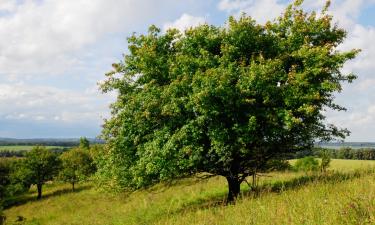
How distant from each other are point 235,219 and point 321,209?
249cm

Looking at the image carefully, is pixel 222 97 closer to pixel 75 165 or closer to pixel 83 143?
pixel 75 165

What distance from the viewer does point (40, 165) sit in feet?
199

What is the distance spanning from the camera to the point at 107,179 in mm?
19219

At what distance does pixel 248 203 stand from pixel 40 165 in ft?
181

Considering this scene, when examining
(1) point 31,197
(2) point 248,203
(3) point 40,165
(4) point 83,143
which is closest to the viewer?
(2) point 248,203

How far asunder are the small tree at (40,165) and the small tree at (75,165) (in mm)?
1660

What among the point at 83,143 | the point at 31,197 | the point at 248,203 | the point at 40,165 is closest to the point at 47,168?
the point at 40,165

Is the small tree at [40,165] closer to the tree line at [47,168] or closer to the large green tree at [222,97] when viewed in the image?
the tree line at [47,168]

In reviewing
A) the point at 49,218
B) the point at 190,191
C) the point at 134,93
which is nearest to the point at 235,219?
the point at 134,93

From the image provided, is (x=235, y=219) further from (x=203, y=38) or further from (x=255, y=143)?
(x=203, y=38)

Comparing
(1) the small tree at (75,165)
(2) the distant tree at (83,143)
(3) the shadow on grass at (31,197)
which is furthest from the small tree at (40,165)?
(2) the distant tree at (83,143)

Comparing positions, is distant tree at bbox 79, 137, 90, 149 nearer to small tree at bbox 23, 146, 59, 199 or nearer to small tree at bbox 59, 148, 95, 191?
small tree at bbox 59, 148, 95, 191

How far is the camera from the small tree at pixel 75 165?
57.6 metres

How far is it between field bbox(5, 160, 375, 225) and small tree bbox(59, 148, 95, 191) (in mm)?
3256
